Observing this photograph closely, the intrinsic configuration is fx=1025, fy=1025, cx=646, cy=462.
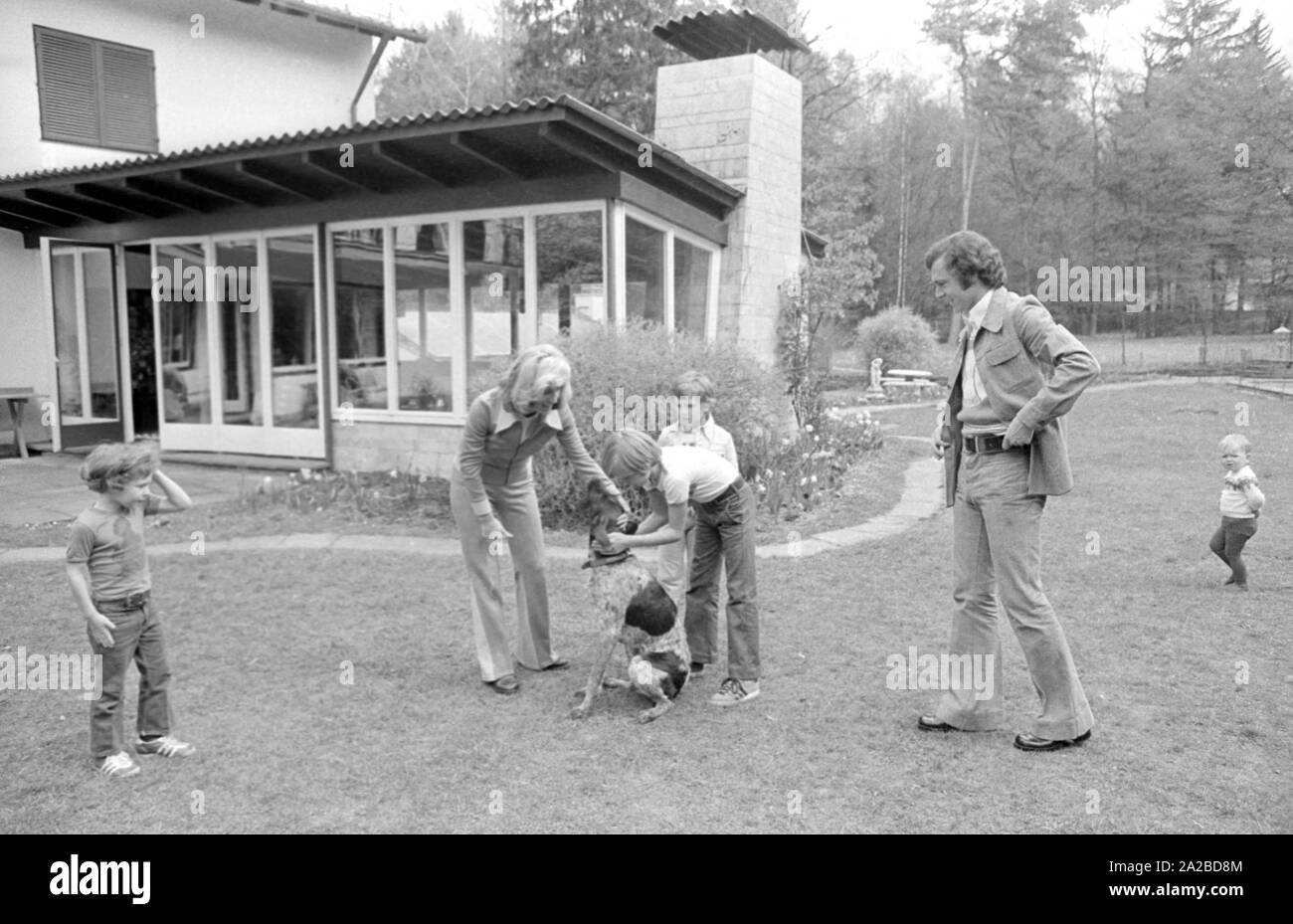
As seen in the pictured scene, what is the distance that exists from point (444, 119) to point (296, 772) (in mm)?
6580

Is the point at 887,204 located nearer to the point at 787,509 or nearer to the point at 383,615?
the point at 787,509

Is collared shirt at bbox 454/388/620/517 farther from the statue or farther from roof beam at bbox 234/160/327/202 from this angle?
the statue

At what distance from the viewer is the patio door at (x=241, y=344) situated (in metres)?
11.7

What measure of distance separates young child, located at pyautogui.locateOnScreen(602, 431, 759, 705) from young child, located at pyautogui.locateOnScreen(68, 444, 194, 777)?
1783mm

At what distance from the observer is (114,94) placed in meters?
14.6

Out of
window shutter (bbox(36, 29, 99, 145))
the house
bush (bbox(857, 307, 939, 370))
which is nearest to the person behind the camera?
the house

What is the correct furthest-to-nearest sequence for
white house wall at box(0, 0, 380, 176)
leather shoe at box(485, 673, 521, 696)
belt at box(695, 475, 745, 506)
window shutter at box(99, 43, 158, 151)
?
window shutter at box(99, 43, 158, 151)
white house wall at box(0, 0, 380, 176)
leather shoe at box(485, 673, 521, 696)
belt at box(695, 475, 745, 506)

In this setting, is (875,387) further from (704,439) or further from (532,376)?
(532,376)

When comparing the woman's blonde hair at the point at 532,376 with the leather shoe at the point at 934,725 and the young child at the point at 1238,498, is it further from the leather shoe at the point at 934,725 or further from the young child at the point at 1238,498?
the young child at the point at 1238,498

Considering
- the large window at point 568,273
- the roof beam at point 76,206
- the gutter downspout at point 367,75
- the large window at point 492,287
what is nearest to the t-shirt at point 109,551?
the large window at point 568,273

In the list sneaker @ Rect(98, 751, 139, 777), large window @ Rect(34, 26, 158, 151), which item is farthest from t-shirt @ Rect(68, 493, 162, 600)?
large window @ Rect(34, 26, 158, 151)

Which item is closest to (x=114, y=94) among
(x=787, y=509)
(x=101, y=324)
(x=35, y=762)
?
(x=101, y=324)

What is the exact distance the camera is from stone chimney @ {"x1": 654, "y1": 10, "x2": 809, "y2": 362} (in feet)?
40.0

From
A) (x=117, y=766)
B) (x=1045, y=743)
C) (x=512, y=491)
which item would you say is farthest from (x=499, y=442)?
(x=1045, y=743)
